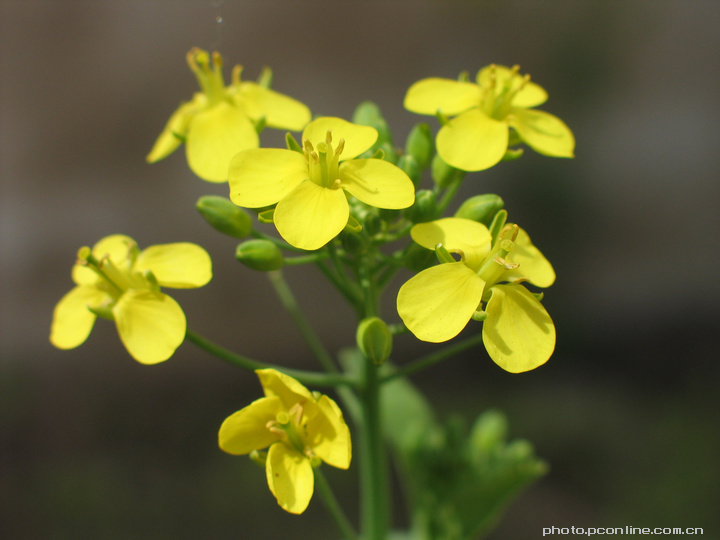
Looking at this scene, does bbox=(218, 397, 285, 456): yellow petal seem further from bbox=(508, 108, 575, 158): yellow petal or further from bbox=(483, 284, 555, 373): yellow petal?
bbox=(508, 108, 575, 158): yellow petal

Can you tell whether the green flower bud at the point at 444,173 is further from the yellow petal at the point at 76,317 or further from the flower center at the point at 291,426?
the yellow petal at the point at 76,317

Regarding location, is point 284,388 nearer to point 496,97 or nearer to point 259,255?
point 259,255

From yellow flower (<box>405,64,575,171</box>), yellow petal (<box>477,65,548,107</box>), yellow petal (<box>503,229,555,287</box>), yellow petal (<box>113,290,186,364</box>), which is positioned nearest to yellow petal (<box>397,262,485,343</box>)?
yellow petal (<box>503,229,555,287</box>)

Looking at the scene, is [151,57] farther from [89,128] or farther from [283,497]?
[283,497]

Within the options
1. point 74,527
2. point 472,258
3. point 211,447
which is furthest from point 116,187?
point 472,258

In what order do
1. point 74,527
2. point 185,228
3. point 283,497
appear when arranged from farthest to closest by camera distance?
point 185,228 < point 74,527 < point 283,497

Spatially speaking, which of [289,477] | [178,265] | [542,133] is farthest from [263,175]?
A: [542,133]
